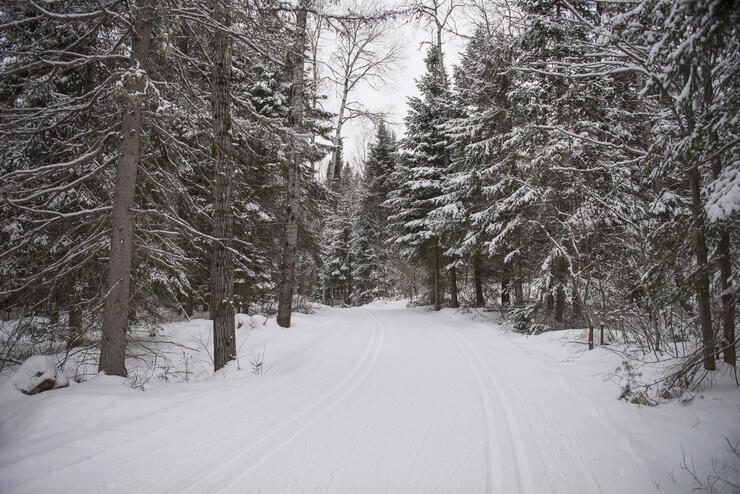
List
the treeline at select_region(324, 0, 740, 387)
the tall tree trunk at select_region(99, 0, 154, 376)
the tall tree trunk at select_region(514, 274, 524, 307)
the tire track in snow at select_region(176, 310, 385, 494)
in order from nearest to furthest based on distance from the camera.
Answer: the tire track in snow at select_region(176, 310, 385, 494) < the treeline at select_region(324, 0, 740, 387) < the tall tree trunk at select_region(99, 0, 154, 376) < the tall tree trunk at select_region(514, 274, 524, 307)

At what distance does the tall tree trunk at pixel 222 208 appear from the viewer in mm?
5598

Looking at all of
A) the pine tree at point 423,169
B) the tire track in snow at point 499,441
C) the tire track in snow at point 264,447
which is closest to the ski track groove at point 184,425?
the tire track in snow at point 264,447

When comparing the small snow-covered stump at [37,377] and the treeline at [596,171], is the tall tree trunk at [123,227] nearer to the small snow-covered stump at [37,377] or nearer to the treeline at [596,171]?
the small snow-covered stump at [37,377]

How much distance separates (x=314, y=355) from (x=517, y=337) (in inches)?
229

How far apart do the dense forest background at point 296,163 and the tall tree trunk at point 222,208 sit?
4 centimetres

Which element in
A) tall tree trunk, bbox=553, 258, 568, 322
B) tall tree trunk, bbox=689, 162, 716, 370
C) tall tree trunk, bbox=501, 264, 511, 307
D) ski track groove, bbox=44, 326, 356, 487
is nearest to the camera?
ski track groove, bbox=44, 326, 356, 487

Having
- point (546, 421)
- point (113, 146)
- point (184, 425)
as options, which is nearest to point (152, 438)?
point (184, 425)

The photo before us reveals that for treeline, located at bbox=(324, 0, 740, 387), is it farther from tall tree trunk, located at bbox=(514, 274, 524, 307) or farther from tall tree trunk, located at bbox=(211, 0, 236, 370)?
tall tree trunk, located at bbox=(211, 0, 236, 370)

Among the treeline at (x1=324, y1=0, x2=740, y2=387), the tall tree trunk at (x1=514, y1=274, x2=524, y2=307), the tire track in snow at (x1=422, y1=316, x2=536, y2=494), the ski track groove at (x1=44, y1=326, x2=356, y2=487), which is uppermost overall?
the treeline at (x1=324, y1=0, x2=740, y2=387)

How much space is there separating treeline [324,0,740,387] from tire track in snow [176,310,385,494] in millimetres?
4286

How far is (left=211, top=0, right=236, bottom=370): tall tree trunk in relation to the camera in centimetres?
560

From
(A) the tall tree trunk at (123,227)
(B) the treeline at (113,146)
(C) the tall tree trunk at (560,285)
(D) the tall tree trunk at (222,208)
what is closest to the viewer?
(B) the treeline at (113,146)

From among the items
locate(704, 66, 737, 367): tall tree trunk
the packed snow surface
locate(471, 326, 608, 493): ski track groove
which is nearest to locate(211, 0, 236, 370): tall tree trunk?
the packed snow surface

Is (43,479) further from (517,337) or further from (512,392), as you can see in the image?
(517,337)
